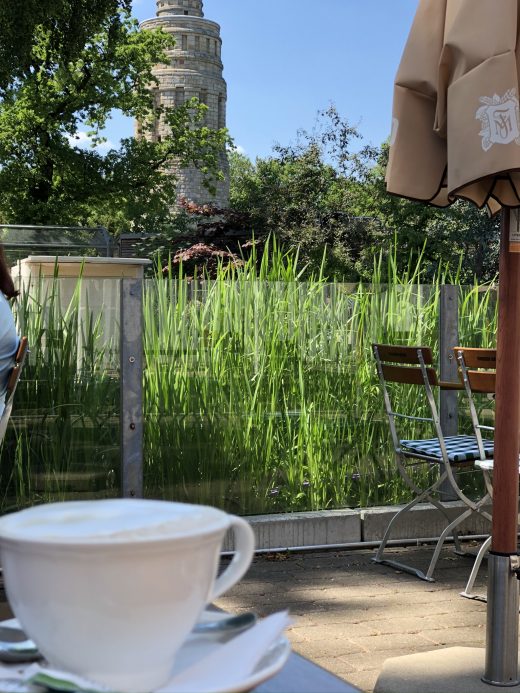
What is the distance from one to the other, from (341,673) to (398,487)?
2.39 m

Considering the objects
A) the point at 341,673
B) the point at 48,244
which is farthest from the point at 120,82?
the point at 341,673

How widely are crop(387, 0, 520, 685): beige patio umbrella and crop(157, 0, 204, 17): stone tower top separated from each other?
64565 millimetres

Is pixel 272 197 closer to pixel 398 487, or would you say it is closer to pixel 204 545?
pixel 398 487

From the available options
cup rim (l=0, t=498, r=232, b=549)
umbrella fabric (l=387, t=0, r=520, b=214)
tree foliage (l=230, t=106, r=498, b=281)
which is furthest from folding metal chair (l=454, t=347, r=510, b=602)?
tree foliage (l=230, t=106, r=498, b=281)

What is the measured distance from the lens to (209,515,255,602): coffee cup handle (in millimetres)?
747

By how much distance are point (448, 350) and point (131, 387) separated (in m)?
1.89

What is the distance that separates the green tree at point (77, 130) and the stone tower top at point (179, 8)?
3610cm

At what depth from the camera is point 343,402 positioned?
5.37m

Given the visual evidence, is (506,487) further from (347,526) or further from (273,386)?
(273,386)

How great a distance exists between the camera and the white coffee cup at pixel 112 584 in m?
0.65

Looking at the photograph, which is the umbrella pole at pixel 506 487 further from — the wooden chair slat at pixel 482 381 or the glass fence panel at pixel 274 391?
the glass fence panel at pixel 274 391

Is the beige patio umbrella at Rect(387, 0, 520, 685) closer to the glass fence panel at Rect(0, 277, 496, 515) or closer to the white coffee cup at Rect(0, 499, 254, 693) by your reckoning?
the white coffee cup at Rect(0, 499, 254, 693)

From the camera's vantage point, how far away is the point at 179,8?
210 ft

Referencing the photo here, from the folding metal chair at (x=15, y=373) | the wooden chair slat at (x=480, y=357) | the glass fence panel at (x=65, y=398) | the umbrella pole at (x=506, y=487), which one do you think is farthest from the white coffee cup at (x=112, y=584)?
the glass fence panel at (x=65, y=398)
